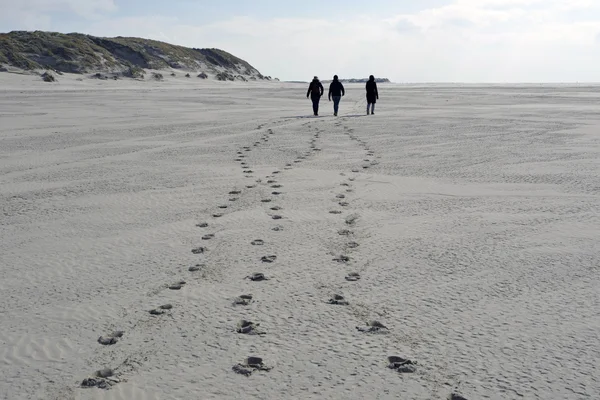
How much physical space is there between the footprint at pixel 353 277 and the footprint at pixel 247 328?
3.29ft

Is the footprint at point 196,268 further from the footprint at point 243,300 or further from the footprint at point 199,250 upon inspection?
the footprint at point 243,300

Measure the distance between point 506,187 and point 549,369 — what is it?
4.84 m

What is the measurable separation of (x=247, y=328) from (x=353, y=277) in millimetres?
1141

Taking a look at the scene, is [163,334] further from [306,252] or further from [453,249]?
[453,249]

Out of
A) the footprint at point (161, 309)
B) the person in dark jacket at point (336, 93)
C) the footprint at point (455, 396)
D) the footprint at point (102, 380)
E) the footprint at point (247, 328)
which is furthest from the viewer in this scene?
the person in dark jacket at point (336, 93)

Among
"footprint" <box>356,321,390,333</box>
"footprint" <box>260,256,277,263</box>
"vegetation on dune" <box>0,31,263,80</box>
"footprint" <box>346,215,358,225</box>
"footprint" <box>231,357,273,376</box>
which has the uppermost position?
"vegetation on dune" <box>0,31,263,80</box>

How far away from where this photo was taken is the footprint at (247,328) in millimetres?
3576

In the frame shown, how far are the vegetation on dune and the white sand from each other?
45.7 meters

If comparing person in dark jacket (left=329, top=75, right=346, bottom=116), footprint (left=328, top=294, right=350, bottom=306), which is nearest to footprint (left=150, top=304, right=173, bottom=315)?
footprint (left=328, top=294, right=350, bottom=306)

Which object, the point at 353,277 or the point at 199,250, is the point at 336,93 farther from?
the point at 353,277

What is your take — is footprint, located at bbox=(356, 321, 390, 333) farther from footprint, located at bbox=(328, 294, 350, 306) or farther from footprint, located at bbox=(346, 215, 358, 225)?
footprint, located at bbox=(346, 215, 358, 225)

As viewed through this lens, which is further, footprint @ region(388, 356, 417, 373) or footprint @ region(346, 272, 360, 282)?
footprint @ region(346, 272, 360, 282)

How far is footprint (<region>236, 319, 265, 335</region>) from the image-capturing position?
141 inches

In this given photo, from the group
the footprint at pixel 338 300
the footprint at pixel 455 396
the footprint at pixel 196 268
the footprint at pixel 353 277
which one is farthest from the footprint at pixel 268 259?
the footprint at pixel 455 396
